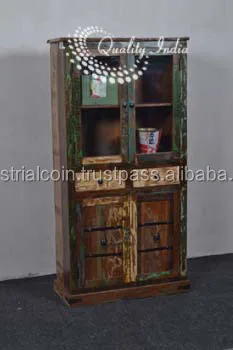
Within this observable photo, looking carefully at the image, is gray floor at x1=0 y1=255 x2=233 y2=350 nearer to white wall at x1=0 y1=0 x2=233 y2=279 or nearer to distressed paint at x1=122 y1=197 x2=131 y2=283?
distressed paint at x1=122 y1=197 x2=131 y2=283

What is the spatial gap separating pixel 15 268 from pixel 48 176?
64 cm

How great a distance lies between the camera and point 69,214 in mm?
3430

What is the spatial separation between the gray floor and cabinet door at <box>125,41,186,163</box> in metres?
0.85

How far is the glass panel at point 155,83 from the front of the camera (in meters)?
3.53

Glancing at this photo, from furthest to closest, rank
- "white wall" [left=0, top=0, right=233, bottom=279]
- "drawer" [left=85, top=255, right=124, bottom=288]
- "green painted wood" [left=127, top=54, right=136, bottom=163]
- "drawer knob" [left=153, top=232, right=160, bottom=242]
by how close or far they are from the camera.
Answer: "white wall" [left=0, top=0, right=233, bottom=279] → "drawer knob" [left=153, top=232, right=160, bottom=242] → "drawer" [left=85, top=255, right=124, bottom=288] → "green painted wood" [left=127, top=54, right=136, bottom=163]

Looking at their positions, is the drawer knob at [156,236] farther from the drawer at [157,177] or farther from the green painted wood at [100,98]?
the green painted wood at [100,98]

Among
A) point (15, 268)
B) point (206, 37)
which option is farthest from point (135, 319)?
point (206, 37)

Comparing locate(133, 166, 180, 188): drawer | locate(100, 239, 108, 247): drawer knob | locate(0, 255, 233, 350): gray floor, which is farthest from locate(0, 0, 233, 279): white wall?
locate(133, 166, 180, 188): drawer

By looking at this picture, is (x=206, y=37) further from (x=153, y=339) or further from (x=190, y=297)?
(x=153, y=339)

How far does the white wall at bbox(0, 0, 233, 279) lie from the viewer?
3775mm

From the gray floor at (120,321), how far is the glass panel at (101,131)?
90 centimetres

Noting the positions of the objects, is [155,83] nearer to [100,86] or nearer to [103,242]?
[100,86]

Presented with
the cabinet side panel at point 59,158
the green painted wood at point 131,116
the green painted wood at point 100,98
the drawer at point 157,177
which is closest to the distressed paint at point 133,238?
the drawer at point 157,177

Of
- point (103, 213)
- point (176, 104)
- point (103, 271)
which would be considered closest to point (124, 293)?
point (103, 271)
